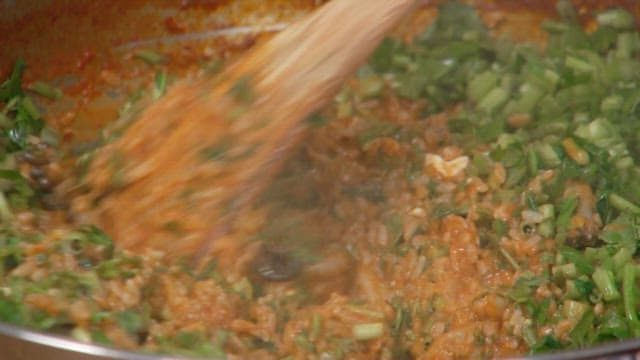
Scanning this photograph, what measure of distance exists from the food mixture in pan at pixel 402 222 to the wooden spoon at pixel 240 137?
3 cm

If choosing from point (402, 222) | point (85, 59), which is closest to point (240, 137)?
point (402, 222)

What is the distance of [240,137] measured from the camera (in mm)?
2230

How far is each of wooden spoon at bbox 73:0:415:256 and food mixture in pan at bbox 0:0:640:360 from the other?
3 centimetres

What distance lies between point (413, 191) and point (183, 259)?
2.03ft

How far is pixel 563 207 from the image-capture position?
2348mm

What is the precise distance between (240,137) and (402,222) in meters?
0.42

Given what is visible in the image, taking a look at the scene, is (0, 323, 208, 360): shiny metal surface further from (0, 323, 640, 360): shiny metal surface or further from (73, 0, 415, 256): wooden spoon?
(73, 0, 415, 256): wooden spoon

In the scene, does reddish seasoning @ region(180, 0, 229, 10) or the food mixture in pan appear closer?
the food mixture in pan

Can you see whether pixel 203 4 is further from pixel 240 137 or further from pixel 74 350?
pixel 74 350

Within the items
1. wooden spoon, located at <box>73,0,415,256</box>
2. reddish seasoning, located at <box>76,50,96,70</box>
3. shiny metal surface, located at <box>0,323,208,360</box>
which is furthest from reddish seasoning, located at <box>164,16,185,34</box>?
shiny metal surface, located at <box>0,323,208,360</box>

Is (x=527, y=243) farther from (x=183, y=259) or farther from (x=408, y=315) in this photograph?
(x=183, y=259)

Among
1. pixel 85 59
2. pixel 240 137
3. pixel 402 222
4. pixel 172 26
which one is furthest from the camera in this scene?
pixel 172 26

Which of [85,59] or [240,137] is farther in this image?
[85,59]

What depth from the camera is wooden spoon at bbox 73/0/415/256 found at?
86.7 inches
